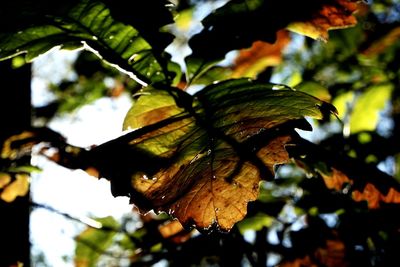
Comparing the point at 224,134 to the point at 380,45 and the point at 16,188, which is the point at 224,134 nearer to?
the point at 16,188

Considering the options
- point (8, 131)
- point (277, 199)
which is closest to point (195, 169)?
point (8, 131)

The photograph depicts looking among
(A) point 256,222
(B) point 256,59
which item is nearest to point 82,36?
(B) point 256,59

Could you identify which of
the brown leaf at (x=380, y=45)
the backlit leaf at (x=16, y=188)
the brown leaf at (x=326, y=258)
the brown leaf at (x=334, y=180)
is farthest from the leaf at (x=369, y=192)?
the backlit leaf at (x=16, y=188)

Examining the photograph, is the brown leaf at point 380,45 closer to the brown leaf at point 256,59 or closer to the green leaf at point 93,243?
the brown leaf at point 256,59

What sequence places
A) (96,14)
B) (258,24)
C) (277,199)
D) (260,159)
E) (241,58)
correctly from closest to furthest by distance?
(260,159) < (96,14) < (258,24) < (241,58) < (277,199)

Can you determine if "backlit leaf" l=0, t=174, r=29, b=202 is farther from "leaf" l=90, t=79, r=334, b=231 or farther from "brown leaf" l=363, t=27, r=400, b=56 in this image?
"brown leaf" l=363, t=27, r=400, b=56

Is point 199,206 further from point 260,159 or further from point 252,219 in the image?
point 252,219
